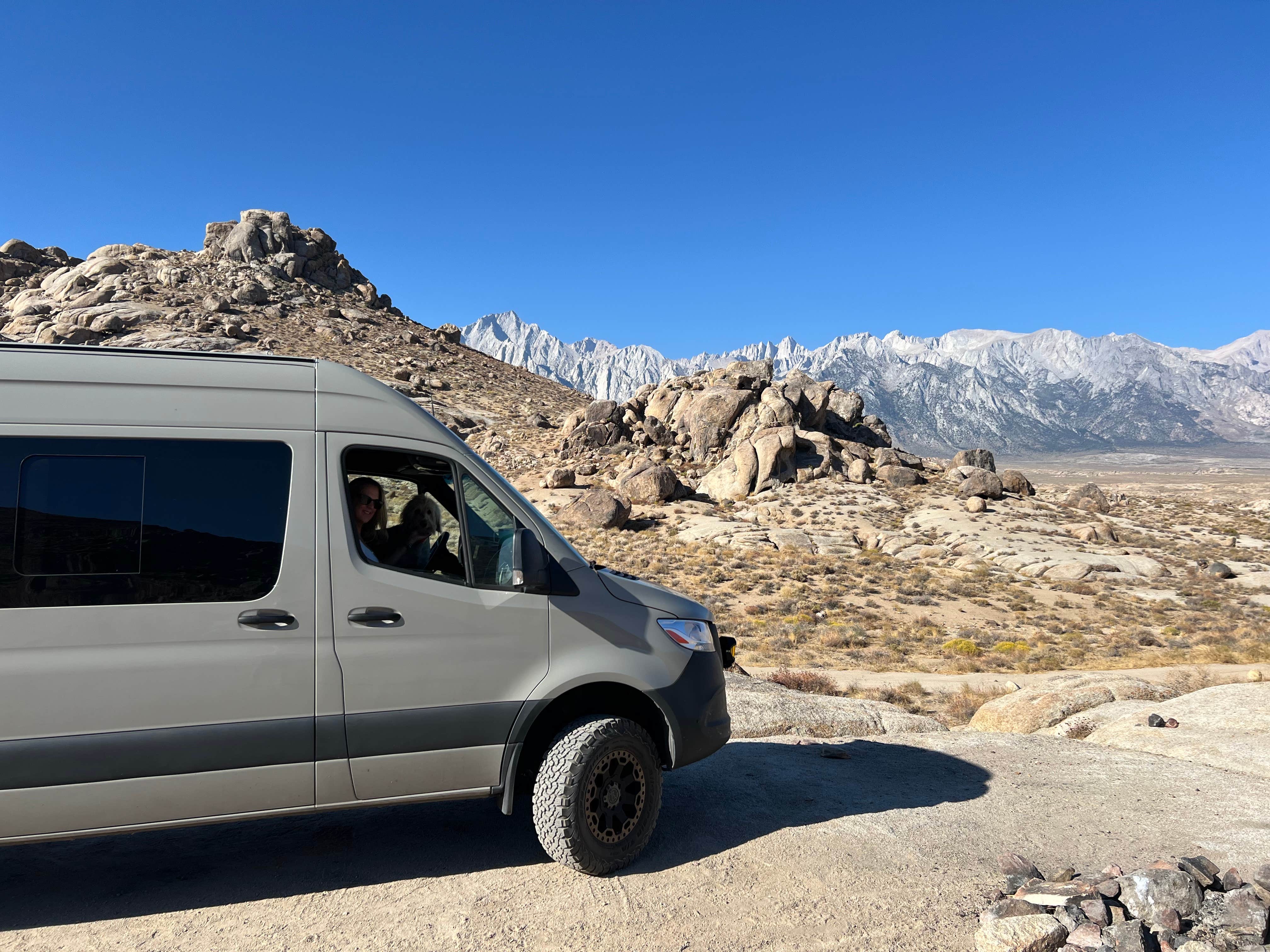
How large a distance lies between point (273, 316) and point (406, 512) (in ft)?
216

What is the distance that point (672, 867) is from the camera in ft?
15.3

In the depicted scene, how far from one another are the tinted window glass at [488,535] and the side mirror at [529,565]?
9 centimetres

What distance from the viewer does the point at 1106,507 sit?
43969 mm

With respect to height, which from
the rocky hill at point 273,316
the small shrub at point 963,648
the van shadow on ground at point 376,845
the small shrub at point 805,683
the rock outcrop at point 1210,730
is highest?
the rocky hill at point 273,316

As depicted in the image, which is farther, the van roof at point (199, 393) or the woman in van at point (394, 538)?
the woman in van at point (394, 538)

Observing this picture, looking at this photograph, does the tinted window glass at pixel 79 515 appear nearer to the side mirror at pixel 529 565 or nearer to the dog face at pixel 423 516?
the dog face at pixel 423 516

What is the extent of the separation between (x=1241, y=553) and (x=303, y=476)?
141ft

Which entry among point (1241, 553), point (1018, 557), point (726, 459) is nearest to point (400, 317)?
point (726, 459)

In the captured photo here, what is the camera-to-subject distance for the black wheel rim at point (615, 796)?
4.47m

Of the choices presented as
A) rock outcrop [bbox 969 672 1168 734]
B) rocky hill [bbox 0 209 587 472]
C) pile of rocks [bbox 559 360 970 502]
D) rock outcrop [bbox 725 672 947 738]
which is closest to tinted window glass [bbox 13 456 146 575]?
rock outcrop [bbox 725 672 947 738]

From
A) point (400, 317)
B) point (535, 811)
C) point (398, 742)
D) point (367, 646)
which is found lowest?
point (535, 811)

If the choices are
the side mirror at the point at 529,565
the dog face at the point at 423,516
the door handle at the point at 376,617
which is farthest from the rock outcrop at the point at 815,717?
the door handle at the point at 376,617

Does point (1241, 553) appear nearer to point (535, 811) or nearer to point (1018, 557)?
point (1018, 557)

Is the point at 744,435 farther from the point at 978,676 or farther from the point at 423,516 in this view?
the point at 423,516
